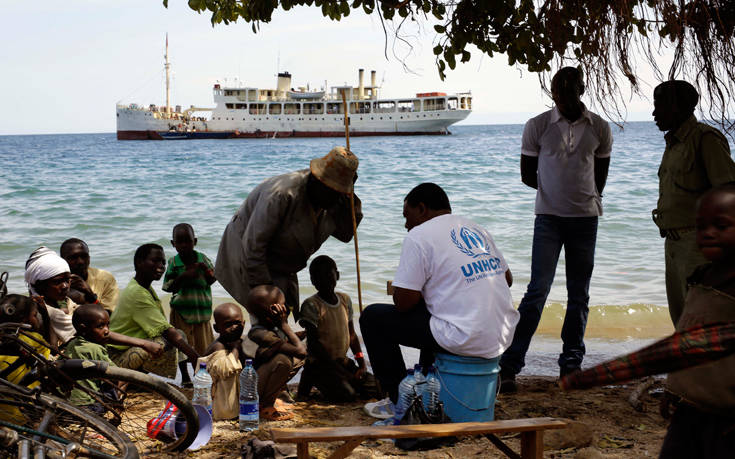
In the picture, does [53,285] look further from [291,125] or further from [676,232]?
[291,125]

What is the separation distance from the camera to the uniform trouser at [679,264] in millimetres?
3729

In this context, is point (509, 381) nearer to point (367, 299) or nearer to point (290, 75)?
point (367, 299)

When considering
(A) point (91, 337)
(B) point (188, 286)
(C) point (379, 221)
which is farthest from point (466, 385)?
(C) point (379, 221)

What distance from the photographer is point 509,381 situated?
4.64m

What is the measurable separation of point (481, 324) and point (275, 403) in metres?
1.47

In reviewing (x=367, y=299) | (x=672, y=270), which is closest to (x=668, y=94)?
(x=672, y=270)

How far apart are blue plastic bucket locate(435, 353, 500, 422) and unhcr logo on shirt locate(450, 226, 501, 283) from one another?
1.42ft

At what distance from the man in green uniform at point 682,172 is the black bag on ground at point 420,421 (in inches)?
55.7

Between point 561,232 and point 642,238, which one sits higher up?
point 561,232

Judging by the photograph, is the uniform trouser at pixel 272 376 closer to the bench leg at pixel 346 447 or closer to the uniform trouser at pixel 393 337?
the uniform trouser at pixel 393 337

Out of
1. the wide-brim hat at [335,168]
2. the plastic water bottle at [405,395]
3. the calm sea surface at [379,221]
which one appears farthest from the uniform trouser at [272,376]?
the calm sea surface at [379,221]

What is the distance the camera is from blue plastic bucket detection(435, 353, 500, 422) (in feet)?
12.0

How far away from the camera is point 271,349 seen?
13.8 feet

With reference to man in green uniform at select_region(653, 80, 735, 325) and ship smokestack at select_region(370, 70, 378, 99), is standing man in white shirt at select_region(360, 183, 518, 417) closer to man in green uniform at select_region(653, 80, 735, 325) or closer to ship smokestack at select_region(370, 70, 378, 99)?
man in green uniform at select_region(653, 80, 735, 325)
